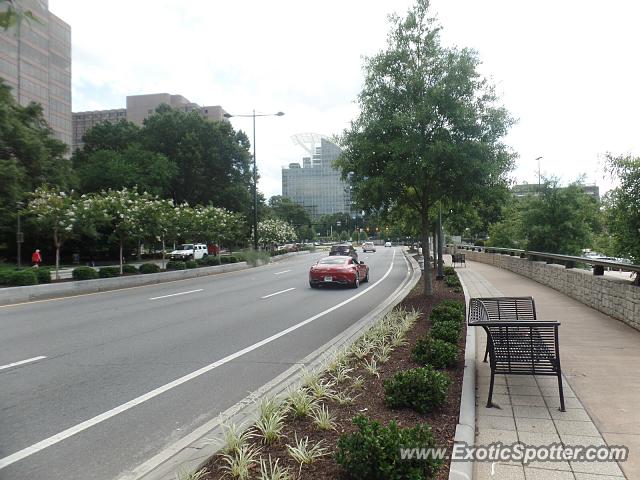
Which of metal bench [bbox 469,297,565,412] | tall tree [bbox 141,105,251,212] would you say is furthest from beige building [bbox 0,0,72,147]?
metal bench [bbox 469,297,565,412]

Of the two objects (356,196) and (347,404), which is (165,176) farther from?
(347,404)

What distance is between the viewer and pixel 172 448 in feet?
13.4

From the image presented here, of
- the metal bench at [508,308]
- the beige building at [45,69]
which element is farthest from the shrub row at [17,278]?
the beige building at [45,69]

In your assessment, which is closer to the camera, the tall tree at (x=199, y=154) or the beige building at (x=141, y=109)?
the tall tree at (x=199, y=154)

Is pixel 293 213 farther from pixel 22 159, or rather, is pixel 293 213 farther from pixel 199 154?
pixel 22 159

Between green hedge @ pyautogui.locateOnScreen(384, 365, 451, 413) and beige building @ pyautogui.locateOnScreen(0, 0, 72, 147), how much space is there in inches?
3089

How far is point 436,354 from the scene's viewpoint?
5.95 meters

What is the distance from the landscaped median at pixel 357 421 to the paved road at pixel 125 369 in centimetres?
82

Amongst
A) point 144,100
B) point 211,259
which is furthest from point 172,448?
point 144,100

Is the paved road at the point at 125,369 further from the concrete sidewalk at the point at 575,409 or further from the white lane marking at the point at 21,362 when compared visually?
the concrete sidewalk at the point at 575,409

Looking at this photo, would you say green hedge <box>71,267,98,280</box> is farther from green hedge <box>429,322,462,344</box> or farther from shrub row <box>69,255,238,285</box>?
green hedge <box>429,322,462,344</box>

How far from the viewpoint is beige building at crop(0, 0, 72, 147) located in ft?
242

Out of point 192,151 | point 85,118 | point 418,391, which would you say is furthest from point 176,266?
point 85,118

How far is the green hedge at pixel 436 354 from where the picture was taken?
588 centimetres
